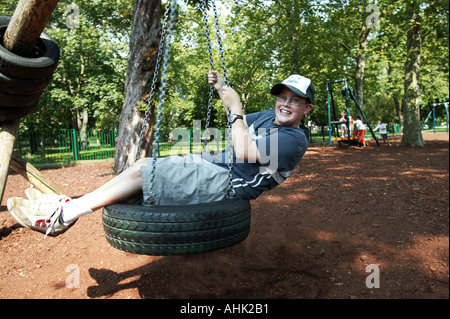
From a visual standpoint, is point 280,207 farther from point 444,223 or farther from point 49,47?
point 49,47

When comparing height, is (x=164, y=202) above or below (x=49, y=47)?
below

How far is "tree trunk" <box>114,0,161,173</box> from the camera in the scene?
6.12 meters

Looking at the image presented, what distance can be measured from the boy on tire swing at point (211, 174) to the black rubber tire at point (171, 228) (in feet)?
0.71

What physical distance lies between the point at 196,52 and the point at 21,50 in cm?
1910

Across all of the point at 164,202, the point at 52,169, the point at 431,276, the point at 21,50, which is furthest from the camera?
the point at 52,169

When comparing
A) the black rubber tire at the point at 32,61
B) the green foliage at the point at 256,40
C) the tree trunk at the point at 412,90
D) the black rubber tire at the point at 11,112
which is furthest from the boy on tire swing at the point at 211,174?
the tree trunk at the point at 412,90

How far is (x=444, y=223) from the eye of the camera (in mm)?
4160

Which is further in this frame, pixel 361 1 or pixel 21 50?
pixel 361 1

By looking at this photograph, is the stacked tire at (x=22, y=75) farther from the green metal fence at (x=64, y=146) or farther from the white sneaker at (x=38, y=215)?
the green metal fence at (x=64, y=146)

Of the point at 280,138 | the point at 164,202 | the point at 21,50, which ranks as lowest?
the point at 164,202

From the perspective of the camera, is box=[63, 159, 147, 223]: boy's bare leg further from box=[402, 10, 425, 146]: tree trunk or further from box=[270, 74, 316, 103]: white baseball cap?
box=[402, 10, 425, 146]: tree trunk

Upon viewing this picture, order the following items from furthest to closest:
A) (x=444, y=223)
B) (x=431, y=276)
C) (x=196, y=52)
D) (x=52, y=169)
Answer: (x=196, y=52), (x=52, y=169), (x=444, y=223), (x=431, y=276)

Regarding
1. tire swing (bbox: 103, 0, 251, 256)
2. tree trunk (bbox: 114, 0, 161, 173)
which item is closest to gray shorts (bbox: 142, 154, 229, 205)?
tire swing (bbox: 103, 0, 251, 256)

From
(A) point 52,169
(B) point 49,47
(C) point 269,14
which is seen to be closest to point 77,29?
(A) point 52,169
